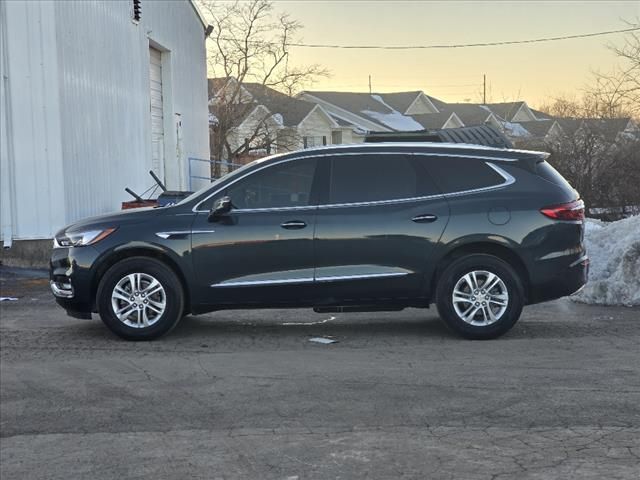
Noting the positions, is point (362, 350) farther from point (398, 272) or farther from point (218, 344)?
point (218, 344)

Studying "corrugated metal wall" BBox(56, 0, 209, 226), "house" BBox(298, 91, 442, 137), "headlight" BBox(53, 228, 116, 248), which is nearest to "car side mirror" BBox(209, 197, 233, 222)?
"headlight" BBox(53, 228, 116, 248)

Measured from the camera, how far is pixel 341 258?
278 inches

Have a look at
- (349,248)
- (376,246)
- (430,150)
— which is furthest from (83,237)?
(430,150)

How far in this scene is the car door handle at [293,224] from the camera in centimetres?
707

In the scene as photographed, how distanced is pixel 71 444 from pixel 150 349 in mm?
2311

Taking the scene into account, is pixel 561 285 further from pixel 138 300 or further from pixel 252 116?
pixel 252 116

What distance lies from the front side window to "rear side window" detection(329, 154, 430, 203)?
26 cm

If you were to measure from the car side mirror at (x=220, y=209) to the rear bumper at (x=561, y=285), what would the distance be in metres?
3.02

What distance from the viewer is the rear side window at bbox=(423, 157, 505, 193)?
717cm

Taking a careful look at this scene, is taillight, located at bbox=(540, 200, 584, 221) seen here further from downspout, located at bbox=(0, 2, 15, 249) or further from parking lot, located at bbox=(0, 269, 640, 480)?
downspout, located at bbox=(0, 2, 15, 249)

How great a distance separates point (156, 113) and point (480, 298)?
15.2 meters

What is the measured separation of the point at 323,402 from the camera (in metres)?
5.27

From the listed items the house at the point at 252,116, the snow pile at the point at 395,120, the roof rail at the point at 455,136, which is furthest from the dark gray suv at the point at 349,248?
the snow pile at the point at 395,120

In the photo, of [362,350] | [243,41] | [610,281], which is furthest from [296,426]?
[243,41]
